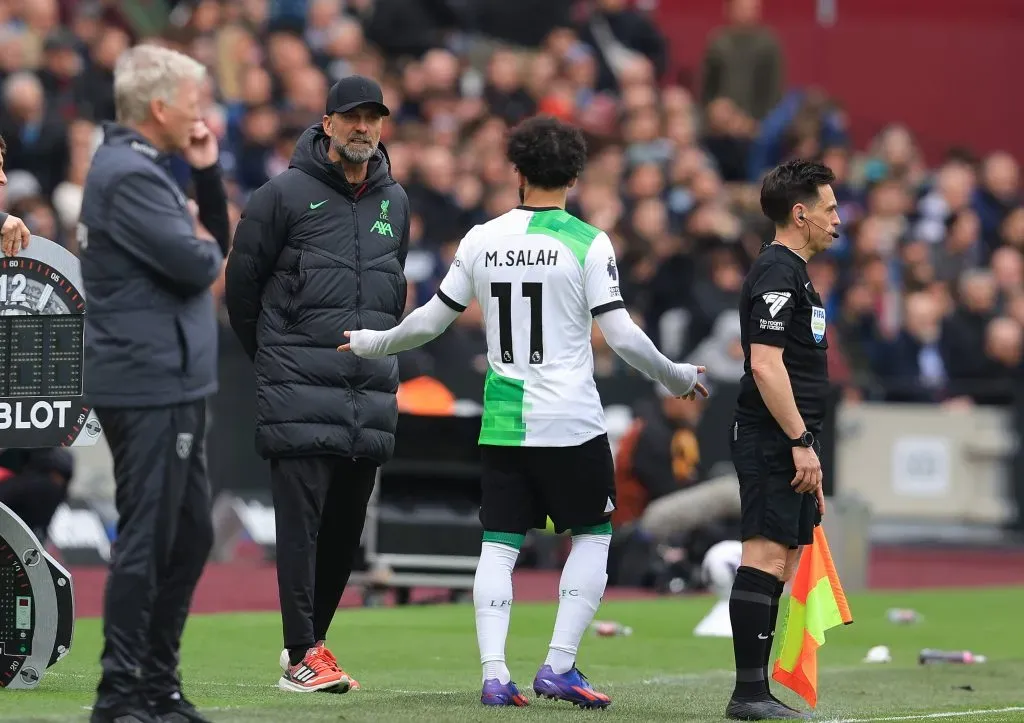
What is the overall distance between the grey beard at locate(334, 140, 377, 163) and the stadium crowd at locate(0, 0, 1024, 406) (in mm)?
6790

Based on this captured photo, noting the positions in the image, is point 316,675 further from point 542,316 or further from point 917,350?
point 917,350

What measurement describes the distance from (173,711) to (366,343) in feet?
A: 5.86

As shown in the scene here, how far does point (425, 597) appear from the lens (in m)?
14.1

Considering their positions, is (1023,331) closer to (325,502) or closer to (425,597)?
(425,597)

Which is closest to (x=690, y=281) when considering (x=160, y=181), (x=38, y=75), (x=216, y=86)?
(x=216, y=86)

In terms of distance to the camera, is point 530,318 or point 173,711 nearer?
point 173,711

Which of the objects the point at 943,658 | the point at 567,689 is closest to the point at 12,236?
the point at 567,689

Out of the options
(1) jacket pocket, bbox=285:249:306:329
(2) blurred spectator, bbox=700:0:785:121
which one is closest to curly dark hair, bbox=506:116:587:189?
(1) jacket pocket, bbox=285:249:306:329

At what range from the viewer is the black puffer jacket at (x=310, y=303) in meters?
8.08

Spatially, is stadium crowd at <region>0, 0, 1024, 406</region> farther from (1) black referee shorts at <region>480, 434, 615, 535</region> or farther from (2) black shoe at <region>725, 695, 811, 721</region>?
(2) black shoe at <region>725, 695, 811, 721</region>

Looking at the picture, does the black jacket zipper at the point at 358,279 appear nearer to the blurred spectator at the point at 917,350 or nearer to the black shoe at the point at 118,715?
the black shoe at the point at 118,715

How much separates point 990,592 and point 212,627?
6415 mm

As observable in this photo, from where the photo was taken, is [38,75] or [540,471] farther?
[38,75]

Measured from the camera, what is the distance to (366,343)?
7859 mm
